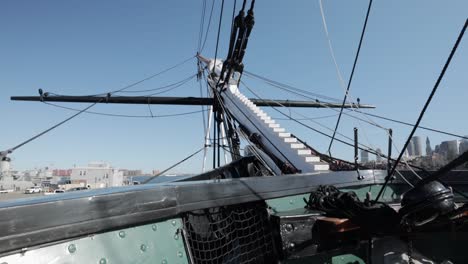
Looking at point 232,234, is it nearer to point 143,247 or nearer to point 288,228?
point 288,228

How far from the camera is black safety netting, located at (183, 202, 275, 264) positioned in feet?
7.87

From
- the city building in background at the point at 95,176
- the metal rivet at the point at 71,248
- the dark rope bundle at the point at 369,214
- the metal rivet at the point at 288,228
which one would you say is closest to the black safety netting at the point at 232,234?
the metal rivet at the point at 288,228

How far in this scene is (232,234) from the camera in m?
2.65

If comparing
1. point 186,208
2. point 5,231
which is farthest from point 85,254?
point 186,208

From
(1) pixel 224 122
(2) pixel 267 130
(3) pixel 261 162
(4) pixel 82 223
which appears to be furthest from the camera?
(1) pixel 224 122

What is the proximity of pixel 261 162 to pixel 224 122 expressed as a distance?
3.27 metres

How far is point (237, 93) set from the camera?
10.8m

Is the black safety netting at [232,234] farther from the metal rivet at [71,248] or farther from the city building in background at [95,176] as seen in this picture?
the city building in background at [95,176]

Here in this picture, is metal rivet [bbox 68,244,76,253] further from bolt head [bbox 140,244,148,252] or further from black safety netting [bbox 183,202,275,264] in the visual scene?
black safety netting [bbox 183,202,275,264]

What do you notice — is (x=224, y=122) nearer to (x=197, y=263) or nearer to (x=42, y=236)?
(x=197, y=263)

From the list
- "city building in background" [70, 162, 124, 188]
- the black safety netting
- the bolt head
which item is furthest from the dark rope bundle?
"city building in background" [70, 162, 124, 188]

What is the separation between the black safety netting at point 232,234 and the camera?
2.40m

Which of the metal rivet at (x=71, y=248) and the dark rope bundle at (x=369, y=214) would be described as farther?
the dark rope bundle at (x=369, y=214)

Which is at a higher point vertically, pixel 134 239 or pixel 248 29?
pixel 248 29
